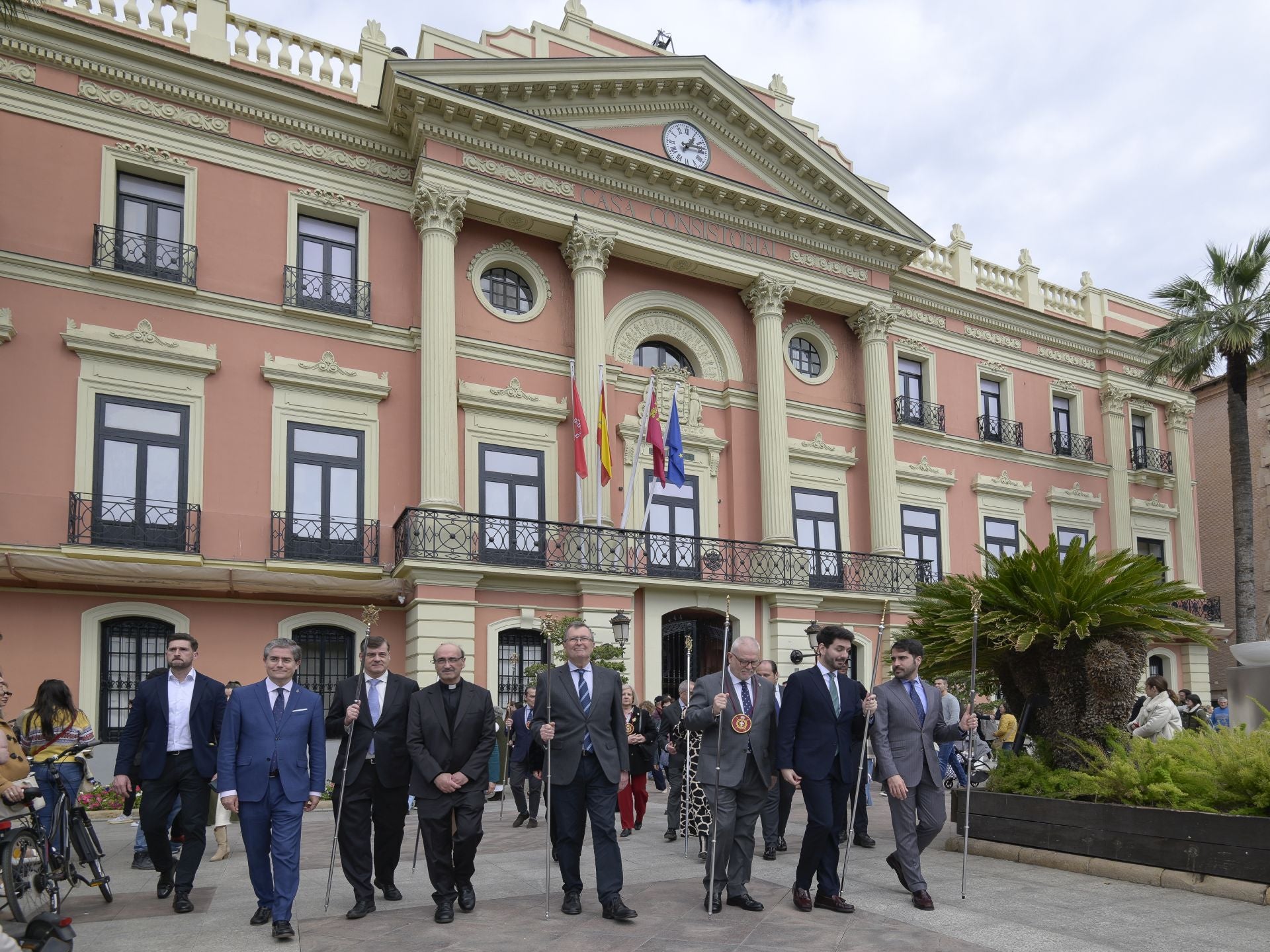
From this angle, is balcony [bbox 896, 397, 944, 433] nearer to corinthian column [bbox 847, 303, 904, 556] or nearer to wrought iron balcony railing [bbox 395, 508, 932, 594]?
corinthian column [bbox 847, 303, 904, 556]

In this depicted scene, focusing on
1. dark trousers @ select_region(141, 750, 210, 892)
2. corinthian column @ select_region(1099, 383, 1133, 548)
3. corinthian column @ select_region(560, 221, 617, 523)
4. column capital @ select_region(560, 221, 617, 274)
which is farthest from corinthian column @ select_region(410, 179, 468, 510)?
corinthian column @ select_region(1099, 383, 1133, 548)

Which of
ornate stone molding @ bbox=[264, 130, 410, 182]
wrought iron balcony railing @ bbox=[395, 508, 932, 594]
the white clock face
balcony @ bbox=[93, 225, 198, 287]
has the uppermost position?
the white clock face

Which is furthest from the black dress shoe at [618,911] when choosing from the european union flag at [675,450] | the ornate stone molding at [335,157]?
the ornate stone molding at [335,157]

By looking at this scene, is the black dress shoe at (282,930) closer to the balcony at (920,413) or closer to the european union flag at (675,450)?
the european union flag at (675,450)

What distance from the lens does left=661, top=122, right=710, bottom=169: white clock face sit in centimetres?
2473

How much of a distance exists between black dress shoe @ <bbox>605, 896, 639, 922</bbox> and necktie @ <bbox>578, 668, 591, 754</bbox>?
1.03 m

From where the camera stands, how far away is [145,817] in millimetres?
8430

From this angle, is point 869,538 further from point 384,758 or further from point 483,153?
point 384,758

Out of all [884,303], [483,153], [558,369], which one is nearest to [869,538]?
[884,303]

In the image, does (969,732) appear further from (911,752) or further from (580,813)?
(580,813)

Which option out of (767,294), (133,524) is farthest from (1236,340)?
(133,524)

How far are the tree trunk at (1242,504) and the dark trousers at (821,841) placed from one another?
22336 millimetres

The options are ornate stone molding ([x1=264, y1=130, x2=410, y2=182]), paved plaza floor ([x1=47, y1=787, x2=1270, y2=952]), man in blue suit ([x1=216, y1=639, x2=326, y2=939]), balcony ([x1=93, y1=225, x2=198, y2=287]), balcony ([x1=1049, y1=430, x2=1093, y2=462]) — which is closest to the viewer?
paved plaza floor ([x1=47, y1=787, x2=1270, y2=952])

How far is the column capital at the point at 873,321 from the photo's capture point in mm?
27031
